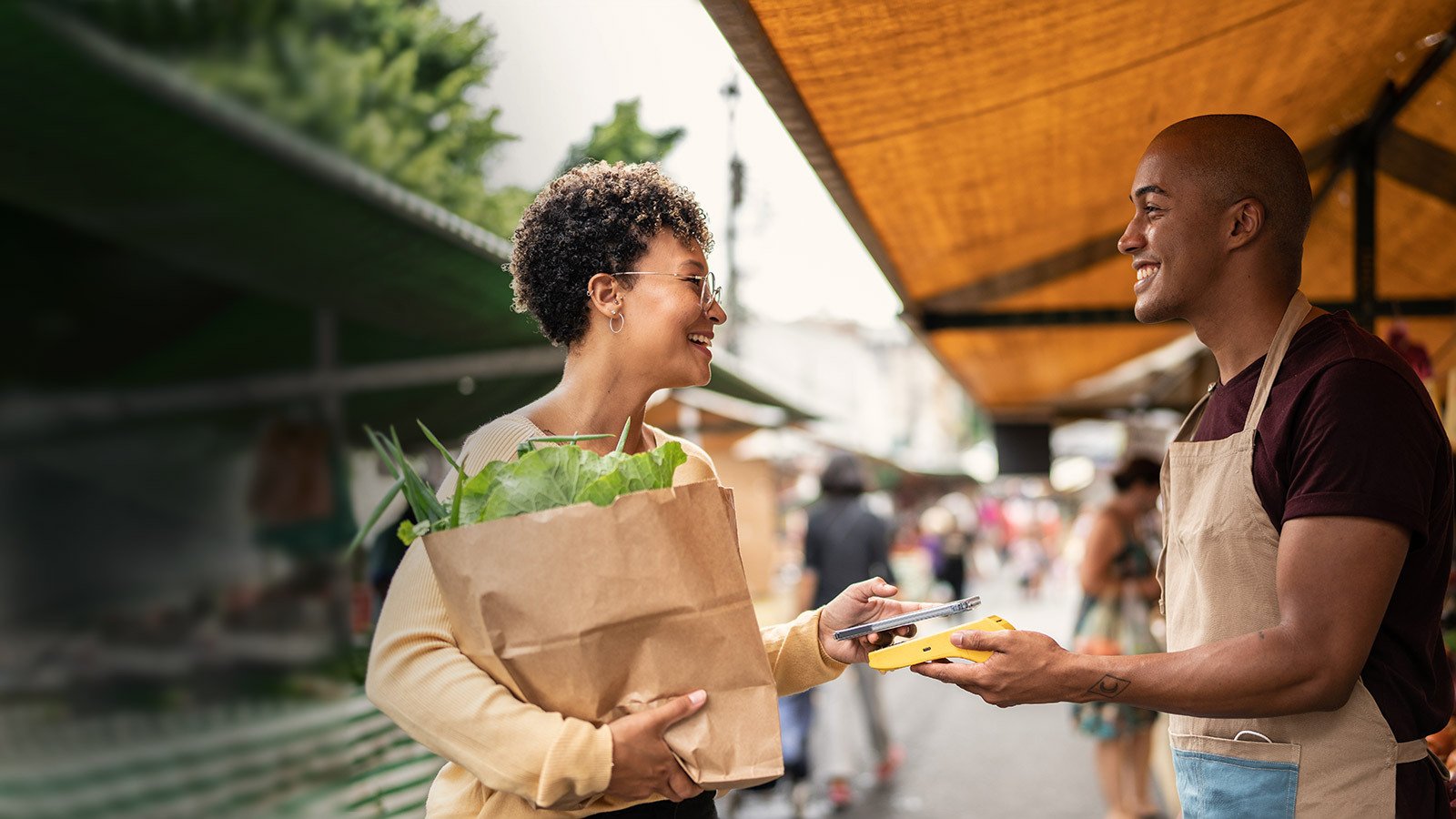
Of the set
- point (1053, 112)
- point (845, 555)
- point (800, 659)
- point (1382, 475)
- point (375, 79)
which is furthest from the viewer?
point (845, 555)

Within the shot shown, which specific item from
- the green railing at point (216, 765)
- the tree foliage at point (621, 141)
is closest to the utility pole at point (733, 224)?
the tree foliage at point (621, 141)

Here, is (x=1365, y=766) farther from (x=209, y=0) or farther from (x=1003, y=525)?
(x=1003, y=525)

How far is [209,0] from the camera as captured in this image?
311 cm

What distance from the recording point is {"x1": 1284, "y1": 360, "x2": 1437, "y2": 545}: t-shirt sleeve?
1.43 metres

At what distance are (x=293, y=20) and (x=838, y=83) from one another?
2671 millimetres

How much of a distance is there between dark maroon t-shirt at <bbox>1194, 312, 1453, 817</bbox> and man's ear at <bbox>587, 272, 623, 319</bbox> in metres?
1.12

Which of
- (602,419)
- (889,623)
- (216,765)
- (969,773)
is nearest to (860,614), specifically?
(889,623)

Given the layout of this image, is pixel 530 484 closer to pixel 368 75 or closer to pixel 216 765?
pixel 368 75

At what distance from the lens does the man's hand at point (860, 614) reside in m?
1.84

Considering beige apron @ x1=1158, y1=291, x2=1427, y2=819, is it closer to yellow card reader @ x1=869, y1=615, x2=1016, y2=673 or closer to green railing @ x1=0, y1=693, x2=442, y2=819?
yellow card reader @ x1=869, y1=615, x2=1016, y2=673

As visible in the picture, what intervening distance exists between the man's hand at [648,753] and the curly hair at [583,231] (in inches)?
29.1

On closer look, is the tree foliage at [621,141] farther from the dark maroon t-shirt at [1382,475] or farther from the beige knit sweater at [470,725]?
the dark maroon t-shirt at [1382,475]

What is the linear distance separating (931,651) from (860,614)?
0.73ft

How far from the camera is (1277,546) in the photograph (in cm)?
157
